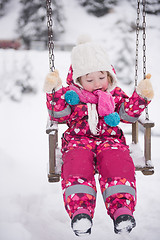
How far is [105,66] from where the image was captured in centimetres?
187

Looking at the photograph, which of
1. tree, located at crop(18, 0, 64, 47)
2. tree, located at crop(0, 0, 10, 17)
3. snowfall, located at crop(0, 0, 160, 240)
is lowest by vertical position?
snowfall, located at crop(0, 0, 160, 240)

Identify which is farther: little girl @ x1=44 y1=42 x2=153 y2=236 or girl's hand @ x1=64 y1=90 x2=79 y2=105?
girl's hand @ x1=64 y1=90 x2=79 y2=105

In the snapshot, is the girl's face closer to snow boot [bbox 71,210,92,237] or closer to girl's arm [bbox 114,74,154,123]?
girl's arm [bbox 114,74,154,123]

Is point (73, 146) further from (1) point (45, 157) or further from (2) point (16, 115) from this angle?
(2) point (16, 115)

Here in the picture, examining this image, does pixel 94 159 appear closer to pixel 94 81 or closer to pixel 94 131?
pixel 94 131

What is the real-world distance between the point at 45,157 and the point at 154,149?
1.38m

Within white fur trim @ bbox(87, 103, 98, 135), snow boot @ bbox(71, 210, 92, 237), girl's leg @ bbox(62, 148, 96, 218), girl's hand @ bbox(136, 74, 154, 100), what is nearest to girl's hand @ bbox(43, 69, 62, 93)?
white fur trim @ bbox(87, 103, 98, 135)

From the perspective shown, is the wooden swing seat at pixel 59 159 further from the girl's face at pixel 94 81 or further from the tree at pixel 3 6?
the tree at pixel 3 6

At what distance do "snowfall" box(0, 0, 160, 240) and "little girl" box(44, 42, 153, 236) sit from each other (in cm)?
71

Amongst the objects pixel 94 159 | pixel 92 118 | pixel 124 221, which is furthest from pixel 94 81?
pixel 124 221

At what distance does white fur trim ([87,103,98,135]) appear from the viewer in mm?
1844

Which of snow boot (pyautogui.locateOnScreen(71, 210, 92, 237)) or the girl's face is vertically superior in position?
the girl's face

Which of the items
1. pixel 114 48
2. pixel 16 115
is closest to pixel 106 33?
pixel 114 48

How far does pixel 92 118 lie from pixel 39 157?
76.3 inches
